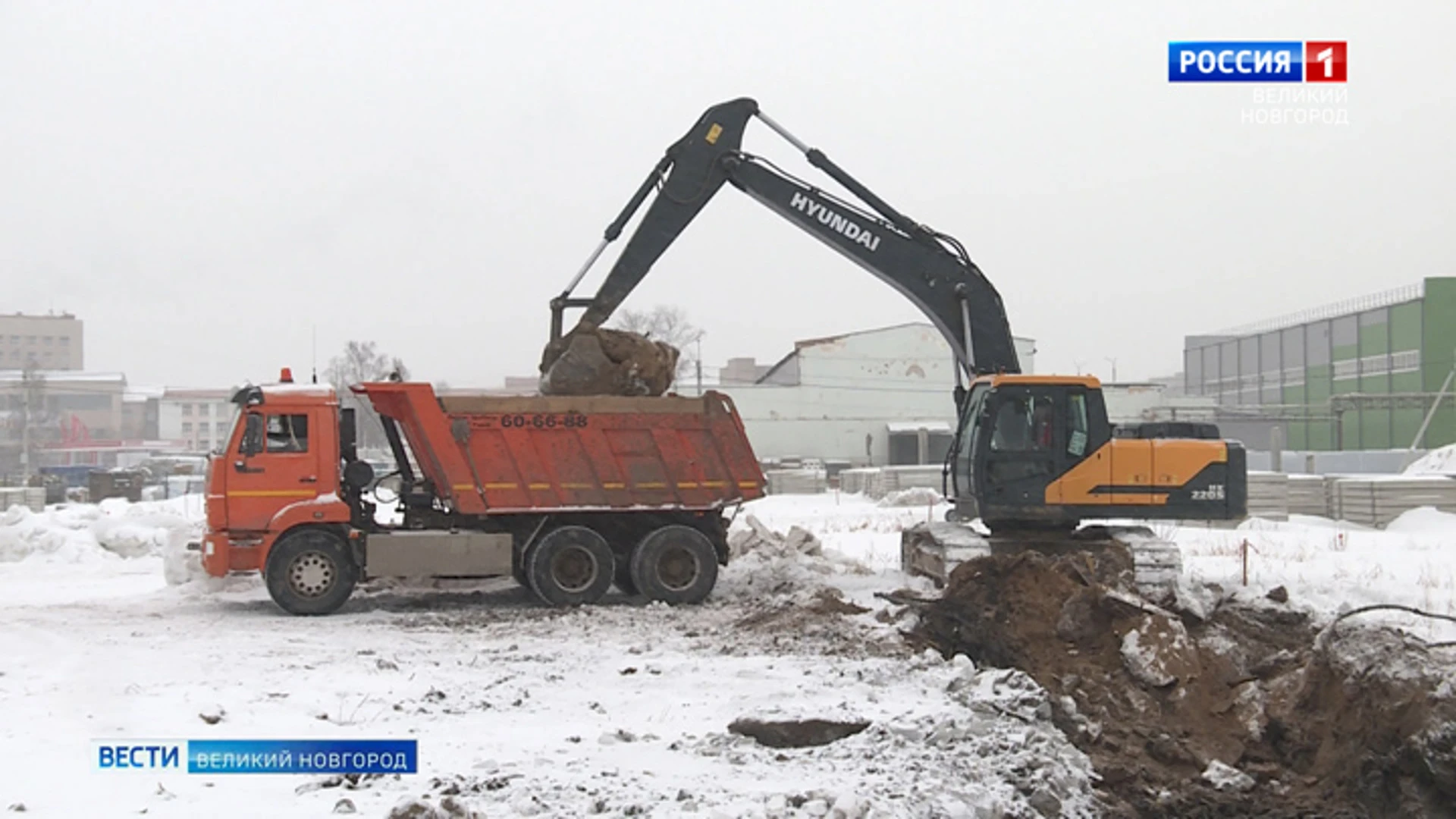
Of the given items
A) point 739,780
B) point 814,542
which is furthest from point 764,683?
point 814,542

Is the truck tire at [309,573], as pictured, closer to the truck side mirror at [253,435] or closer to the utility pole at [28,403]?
the truck side mirror at [253,435]

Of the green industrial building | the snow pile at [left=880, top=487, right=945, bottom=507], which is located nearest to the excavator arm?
the snow pile at [left=880, top=487, right=945, bottom=507]

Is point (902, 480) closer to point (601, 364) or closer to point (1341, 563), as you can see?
point (1341, 563)

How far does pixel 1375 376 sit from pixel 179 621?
57.4m

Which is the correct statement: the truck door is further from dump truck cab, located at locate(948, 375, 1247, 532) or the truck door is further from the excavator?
dump truck cab, located at locate(948, 375, 1247, 532)

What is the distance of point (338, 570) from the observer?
12891 millimetres

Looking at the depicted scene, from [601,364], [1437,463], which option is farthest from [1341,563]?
[1437,463]

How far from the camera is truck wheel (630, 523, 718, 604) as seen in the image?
44.9 feet

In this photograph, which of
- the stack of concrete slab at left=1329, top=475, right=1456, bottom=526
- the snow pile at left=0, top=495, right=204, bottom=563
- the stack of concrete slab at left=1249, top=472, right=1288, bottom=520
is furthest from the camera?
the stack of concrete slab at left=1249, top=472, right=1288, bottom=520

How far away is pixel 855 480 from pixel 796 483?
196 centimetres

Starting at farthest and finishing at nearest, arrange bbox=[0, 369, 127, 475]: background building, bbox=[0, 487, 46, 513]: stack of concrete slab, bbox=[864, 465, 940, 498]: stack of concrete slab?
bbox=[0, 369, 127, 475]: background building, bbox=[864, 465, 940, 498]: stack of concrete slab, bbox=[0, 487, 46, 513]: stack of concrete slab

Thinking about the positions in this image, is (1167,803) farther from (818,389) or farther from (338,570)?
(818,389)

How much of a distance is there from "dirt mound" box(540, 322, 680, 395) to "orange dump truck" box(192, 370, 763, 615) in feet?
2.15

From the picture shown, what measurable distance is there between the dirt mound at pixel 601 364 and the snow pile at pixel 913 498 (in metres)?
17.8
